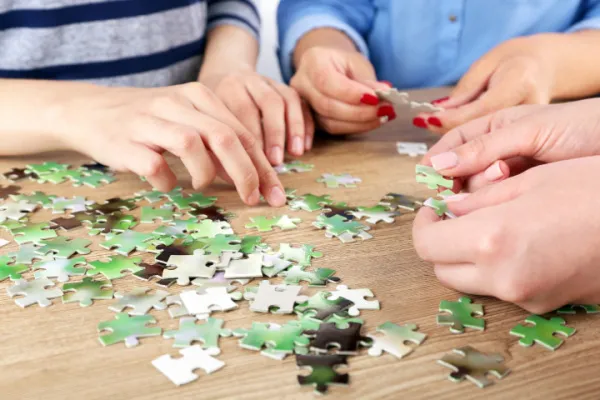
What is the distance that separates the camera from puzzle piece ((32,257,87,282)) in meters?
0.92

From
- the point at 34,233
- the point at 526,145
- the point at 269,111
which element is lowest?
the point at 34,233

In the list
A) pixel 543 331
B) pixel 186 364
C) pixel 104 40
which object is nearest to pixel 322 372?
pixel 186 364

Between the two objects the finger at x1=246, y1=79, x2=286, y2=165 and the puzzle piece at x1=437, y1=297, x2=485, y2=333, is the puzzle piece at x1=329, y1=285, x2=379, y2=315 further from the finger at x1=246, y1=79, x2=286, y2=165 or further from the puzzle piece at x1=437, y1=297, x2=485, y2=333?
the finger at x1=246, y1=79, x2=286, y2=165

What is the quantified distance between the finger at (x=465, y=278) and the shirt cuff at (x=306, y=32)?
1201 millimetres

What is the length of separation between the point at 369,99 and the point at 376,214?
44 centimetres

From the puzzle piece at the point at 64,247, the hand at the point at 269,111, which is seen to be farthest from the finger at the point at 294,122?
the puzzle piece at the point at 64,247

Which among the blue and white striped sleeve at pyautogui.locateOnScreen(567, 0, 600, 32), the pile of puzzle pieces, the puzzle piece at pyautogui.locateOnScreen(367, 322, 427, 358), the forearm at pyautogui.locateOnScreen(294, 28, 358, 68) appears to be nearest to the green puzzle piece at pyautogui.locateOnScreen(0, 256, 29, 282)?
the pile of puzzle pieces

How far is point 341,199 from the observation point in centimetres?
121

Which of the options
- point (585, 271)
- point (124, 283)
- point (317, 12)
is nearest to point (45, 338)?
point (124, 283)

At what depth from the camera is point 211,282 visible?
35.6 inches

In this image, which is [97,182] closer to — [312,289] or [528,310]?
[312,289]

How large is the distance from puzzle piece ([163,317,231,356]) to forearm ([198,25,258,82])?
0.94 m

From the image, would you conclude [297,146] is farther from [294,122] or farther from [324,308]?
[324,308]

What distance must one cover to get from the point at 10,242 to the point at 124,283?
0.83 ft
